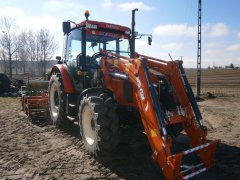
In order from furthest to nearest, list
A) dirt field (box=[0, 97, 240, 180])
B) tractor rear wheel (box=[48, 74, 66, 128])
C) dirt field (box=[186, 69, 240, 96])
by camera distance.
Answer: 1. dirt field (box=[186, 69, 240, 96])
2. tractor rear wheel (box=[48, 74, 66, 128])
3. dirt field (box=[0, 97, 240, 180])

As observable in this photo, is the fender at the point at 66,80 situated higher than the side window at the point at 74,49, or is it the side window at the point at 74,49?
the side window at the point at 74,49

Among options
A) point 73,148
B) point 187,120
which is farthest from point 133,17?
point 73,148

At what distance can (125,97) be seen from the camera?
6.32 metres

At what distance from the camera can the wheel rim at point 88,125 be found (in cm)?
644

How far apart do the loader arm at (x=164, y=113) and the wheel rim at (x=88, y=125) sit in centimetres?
77

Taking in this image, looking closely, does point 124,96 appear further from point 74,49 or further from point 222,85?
point 222,85

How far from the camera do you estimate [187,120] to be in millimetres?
5984

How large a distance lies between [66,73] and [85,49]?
3.52 feet

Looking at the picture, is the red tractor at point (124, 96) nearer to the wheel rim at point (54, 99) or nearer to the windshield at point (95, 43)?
the windshield at point (95, 43)

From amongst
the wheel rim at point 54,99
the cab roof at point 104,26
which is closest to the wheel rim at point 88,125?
the cab roof at point 104,26

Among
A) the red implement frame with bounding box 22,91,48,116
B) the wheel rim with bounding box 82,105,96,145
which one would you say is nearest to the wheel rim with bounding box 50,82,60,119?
the red implement frame with bounding box 22,91,48,116

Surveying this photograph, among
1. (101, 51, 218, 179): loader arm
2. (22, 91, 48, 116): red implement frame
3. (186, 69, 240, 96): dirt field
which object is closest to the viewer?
(101, 51, 218, 179): loader arm

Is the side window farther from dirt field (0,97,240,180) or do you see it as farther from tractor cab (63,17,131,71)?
dirt field (0,97,240,180)

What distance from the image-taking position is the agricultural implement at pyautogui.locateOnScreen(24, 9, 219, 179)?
17.1 ft
